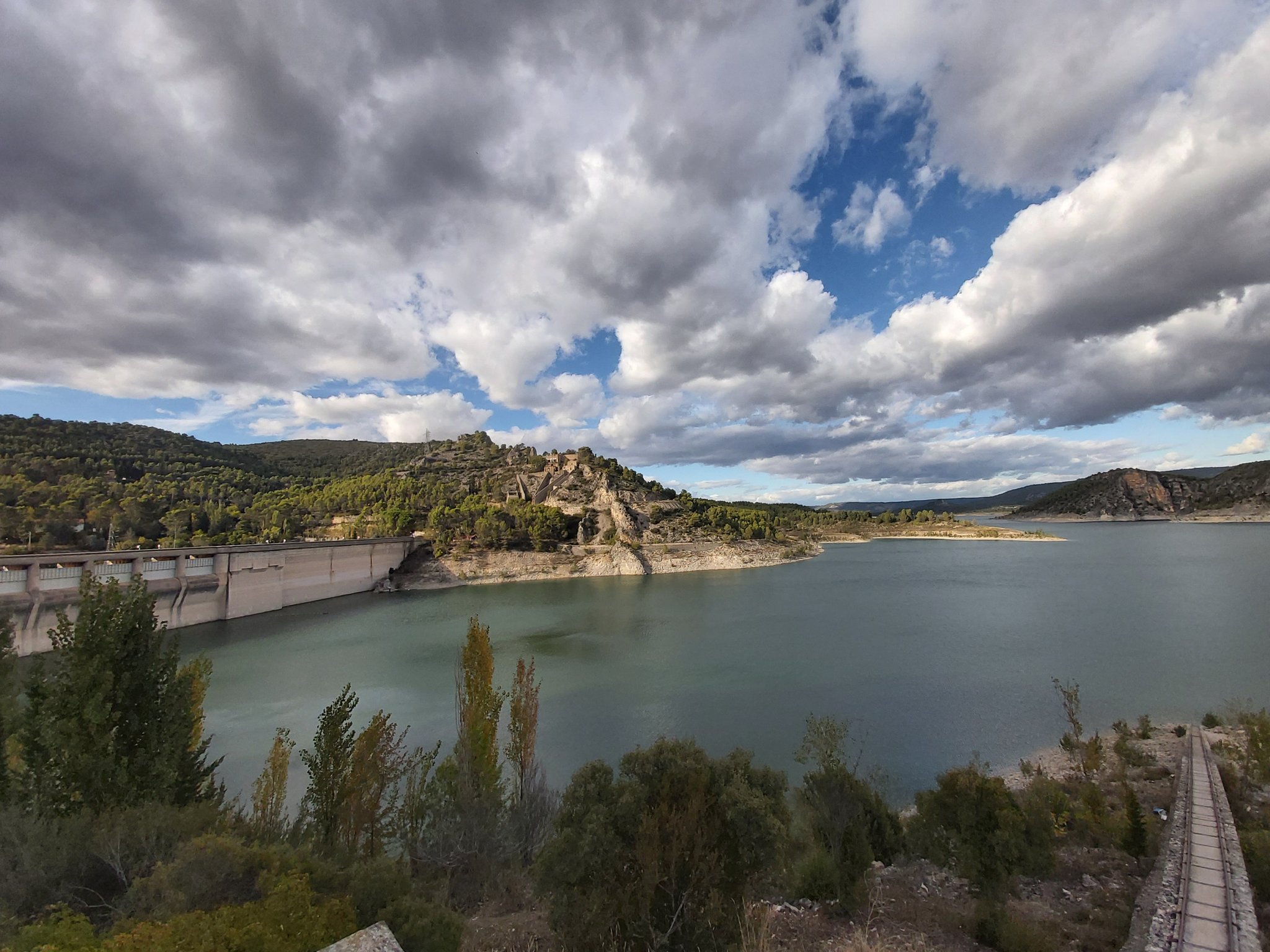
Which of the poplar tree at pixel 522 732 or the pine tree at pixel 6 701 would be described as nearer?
the pine tree at pixel 6 701

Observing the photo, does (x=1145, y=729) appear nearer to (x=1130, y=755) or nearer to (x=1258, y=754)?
(x=1130, y=755)

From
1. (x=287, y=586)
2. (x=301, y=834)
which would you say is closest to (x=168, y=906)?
(x=301, y=834)

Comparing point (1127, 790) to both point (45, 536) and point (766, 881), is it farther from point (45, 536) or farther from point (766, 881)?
point (45, 536)

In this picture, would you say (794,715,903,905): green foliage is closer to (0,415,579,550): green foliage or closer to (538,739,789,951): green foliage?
(538,739,789,951): green foliage

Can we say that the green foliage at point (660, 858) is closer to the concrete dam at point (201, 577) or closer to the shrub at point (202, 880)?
the shrub at point (202, 880)

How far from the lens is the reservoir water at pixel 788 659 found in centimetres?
1881

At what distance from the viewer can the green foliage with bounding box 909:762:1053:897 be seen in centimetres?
898

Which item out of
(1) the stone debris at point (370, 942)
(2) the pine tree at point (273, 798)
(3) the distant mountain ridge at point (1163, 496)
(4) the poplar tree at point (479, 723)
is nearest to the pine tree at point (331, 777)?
(2) the pine tree at point (273, 798)

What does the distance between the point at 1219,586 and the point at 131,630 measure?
67.4 meters

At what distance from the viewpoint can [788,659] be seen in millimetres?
28453

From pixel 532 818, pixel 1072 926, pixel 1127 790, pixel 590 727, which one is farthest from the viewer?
pixel 590 727

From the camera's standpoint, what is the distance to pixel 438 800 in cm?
1062

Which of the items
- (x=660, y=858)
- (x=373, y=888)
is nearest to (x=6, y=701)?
(x=373, y=888)

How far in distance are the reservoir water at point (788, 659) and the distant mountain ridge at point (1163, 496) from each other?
429 ft
